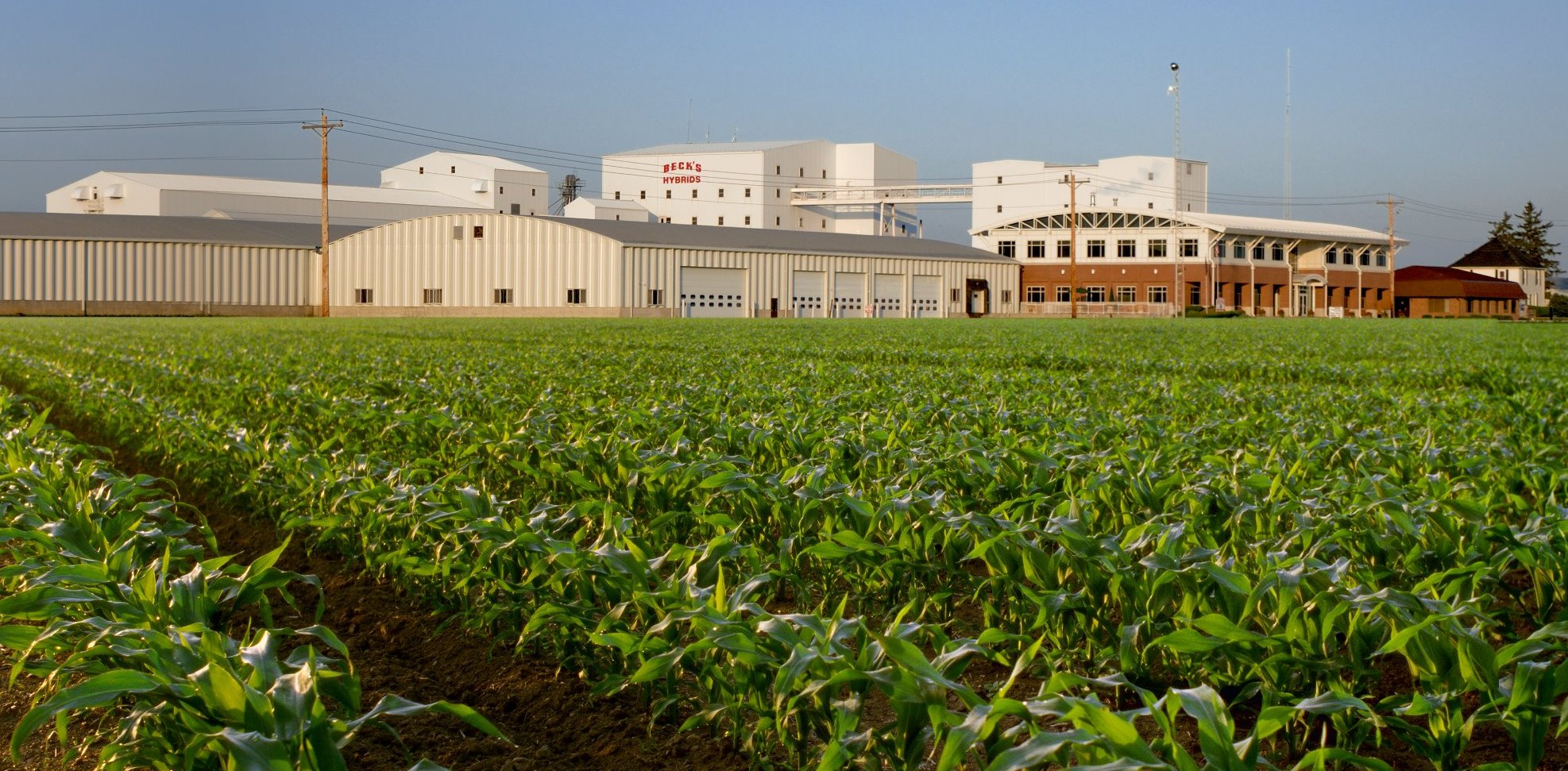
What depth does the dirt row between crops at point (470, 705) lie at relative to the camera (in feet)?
13.2

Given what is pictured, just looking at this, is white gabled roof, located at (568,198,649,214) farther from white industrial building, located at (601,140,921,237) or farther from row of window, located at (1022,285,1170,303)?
row of window, located at (1022,285,1170,303)

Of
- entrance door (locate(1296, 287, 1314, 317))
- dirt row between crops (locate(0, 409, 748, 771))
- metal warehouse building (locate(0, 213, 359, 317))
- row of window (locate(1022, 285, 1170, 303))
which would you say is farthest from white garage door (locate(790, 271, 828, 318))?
dirt row between crops (locate(0, 409, 748, 771))

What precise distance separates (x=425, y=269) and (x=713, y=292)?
14079mm

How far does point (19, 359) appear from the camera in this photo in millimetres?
20000

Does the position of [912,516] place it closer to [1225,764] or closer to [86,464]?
A: [1225,764]

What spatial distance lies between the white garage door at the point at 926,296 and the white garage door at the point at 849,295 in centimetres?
349

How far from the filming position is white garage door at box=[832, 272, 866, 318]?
228 ft

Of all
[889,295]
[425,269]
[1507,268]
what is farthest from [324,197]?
[1507,268]

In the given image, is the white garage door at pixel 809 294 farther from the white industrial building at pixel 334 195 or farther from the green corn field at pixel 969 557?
the green corn field at pixel 969 557

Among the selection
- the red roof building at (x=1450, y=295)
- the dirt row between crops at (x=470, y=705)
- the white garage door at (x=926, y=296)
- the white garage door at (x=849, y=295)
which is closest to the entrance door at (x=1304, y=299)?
the red roof building at (x=1450, y=295)

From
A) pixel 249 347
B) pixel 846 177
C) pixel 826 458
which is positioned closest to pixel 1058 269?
pixel 846 177

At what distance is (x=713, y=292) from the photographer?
6469 centimetres

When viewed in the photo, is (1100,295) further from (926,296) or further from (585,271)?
(585,271)

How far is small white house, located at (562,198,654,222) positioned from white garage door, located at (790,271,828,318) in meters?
31.7
